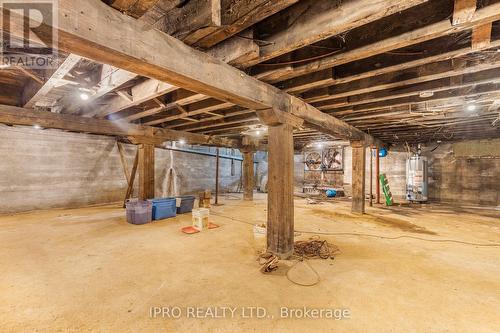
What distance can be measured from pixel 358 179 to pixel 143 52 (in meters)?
5.98

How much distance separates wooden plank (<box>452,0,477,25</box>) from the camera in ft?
4.76

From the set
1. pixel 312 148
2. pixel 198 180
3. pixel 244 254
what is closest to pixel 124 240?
pixel 244 254

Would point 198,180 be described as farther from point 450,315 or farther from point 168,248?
point 450,315

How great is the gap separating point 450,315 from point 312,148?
30.1 feet

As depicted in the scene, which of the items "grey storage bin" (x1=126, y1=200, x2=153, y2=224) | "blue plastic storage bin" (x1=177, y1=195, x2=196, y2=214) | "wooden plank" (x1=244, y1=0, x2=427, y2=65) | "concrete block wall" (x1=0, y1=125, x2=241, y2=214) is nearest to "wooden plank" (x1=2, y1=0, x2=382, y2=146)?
"wooden plank" (x1=244, y1=0, x2=427, y2=65)

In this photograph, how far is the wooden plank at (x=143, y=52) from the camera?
1.26 meters

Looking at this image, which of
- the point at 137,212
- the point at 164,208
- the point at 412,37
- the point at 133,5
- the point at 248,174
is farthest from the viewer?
the point at 248,174

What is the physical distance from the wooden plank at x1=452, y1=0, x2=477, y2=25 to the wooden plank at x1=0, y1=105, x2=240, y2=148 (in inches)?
216

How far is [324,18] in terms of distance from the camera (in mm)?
1652

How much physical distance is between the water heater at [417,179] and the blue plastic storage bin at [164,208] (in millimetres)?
7813

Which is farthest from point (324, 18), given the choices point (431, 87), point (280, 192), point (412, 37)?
point (431, 87)

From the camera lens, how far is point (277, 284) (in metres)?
2.27

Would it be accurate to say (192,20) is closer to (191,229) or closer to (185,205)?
(191,229)

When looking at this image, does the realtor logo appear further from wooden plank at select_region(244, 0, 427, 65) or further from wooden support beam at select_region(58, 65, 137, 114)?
wooden plank at select_region(244, 0, 427, 65)
